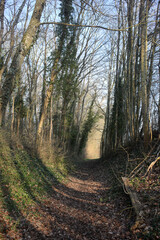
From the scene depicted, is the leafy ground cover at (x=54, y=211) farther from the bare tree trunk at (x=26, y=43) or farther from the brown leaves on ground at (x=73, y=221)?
the bare tree trunk at (x=26, y=43)

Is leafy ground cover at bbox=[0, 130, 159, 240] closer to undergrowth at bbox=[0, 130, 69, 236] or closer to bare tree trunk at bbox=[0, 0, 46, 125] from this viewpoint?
undergrowth at bbox=[0, 130, 69, 236]

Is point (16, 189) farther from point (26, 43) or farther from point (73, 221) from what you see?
point (26, 43)

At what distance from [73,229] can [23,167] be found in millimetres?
3335

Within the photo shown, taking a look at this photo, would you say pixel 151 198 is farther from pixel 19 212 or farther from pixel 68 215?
pixel 19 212

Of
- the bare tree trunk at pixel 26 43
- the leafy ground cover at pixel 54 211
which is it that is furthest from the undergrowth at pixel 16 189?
the bare tree trunk at pixel 26 43

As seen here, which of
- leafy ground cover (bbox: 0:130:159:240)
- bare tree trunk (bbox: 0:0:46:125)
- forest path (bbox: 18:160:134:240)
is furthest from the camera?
bare tree trunk (bbox: 0:0:46:125)

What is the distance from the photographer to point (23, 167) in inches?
267

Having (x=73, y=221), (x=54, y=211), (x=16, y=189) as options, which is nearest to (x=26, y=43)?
(x=16, y=189)

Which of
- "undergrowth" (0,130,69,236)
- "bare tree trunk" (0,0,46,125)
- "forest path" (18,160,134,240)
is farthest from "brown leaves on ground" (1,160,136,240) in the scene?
"bare tree trunk" (0,0,46,125)

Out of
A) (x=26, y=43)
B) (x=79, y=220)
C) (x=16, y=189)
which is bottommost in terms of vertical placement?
(x=79, y=220)

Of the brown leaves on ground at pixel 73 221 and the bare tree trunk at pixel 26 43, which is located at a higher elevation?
the bare tree trunk at pixel 26 43

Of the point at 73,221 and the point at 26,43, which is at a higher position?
the point at 26,43

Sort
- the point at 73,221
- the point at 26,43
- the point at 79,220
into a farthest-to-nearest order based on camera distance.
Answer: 1. the point at 26,43
2. the point at 79,220
3. the point at 73,221

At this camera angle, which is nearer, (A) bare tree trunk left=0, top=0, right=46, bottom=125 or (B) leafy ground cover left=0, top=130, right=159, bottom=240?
(B) leafy ground cover left=0, top=130, right=159, bottom=240
